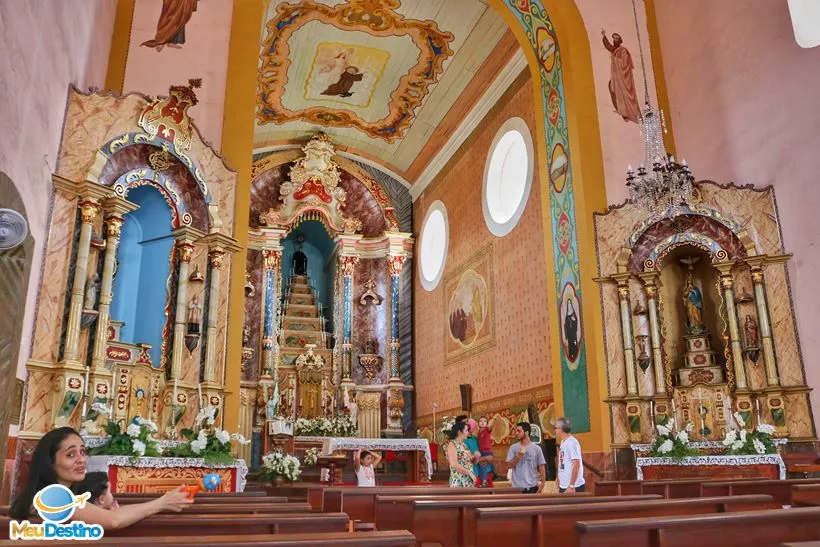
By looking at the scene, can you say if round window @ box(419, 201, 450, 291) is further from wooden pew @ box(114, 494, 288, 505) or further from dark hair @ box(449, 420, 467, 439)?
wooden pew @ box(114, 494, 288, 505)

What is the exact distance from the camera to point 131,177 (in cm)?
787

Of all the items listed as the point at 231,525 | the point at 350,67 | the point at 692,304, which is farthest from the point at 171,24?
the point at 231,525

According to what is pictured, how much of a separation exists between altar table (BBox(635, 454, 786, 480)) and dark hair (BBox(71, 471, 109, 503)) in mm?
7095

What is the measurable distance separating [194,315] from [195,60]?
391 centimetres

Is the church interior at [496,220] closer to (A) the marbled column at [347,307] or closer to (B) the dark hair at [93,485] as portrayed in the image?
(B) the dark hair at [93,485]

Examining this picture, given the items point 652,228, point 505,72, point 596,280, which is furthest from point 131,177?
point 505,72

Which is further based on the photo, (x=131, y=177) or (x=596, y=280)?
(x=596, y=280)

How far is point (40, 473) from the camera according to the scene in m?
2.79

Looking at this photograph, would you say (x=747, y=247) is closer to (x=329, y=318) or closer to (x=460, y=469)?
(x=460, y=469)

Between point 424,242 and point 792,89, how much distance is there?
37.6 ft

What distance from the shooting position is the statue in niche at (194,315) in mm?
8328

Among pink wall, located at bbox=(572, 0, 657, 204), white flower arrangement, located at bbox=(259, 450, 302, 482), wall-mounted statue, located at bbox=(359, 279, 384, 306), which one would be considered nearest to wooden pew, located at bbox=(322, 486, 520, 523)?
white flower arrangement, located at bbox=(259, 450, 302, 482)

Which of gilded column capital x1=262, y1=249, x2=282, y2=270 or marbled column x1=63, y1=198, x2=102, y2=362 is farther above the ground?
gilded column capital x1=262, y1=249, x2=282, y2=270

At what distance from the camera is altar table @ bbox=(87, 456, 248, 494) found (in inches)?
253
